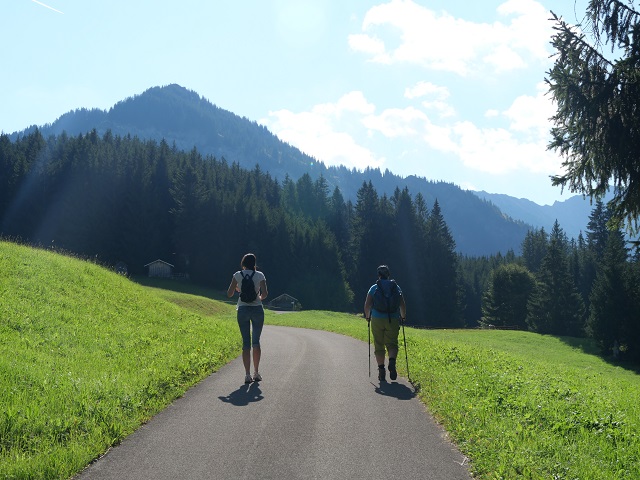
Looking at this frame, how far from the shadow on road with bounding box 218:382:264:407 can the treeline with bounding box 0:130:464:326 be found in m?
79.3

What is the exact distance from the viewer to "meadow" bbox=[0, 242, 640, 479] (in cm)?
602

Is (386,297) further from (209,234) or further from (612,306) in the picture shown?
(209,234)

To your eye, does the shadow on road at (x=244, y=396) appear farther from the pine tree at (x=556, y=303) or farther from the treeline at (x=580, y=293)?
the pine tree at (x=556, y=303)

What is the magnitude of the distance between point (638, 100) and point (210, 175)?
99.7 m

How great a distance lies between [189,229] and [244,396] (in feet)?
284

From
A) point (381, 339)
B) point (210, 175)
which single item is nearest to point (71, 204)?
point (210, 175)

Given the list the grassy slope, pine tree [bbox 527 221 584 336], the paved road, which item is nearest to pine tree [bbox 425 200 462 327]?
pine tree [bbox 527 221 584 336]

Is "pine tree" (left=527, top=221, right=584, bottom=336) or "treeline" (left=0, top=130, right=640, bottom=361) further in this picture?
"treeline" (left=0, top=130, right=640, bottom=361)

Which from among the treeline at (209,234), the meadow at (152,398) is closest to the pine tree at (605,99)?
the meadow at (152,398)

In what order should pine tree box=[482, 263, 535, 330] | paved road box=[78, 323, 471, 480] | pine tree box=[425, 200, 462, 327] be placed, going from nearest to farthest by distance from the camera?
paved road box=[78, 323, 471, 480], pine tree box=[482, 263, 535, 330], pine tree box=[425, 200, 462, 327]

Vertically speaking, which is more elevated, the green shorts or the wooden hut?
the green shorts

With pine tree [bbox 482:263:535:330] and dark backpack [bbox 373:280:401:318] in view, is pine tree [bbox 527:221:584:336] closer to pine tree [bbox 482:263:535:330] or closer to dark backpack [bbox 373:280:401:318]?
pine tree [bbox 482:263:535:330]

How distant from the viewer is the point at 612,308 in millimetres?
54031

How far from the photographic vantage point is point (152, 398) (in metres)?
8.71
